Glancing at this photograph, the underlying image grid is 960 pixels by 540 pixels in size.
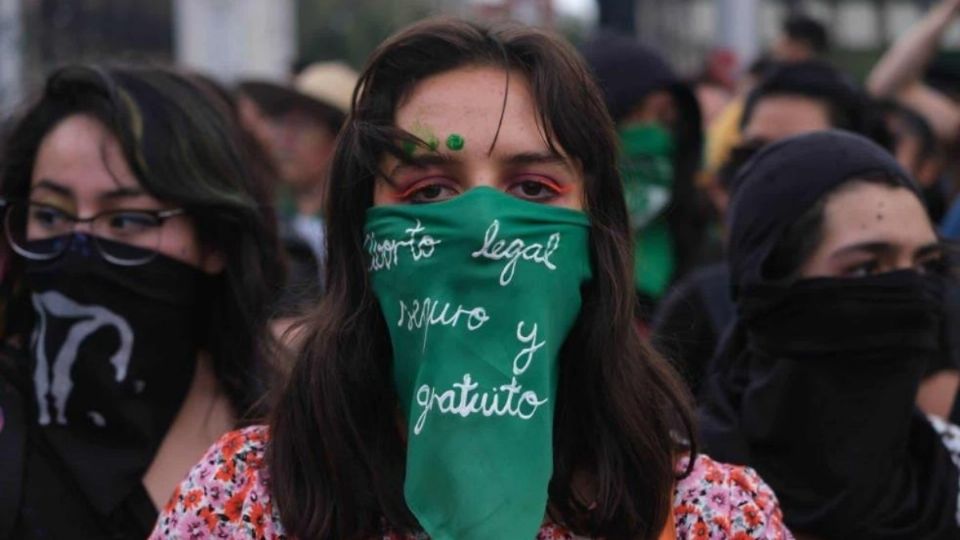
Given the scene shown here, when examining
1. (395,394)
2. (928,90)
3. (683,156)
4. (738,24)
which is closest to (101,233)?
(395,394)

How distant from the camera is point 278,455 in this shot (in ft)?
8.25

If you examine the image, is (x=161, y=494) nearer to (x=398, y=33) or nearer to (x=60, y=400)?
(x=60, y=400)

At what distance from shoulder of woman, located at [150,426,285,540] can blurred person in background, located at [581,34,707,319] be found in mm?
3213

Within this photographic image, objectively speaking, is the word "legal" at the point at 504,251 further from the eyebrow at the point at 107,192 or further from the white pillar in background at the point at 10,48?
the white pillar in background at the point at 10,48

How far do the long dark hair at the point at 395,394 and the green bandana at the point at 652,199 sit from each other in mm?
2959

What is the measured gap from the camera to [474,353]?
2.40 meters

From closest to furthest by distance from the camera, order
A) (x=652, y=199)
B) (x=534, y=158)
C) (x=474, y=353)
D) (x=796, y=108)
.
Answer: (x=474, y=353), (x=534, y=158), (x=796, y=108), (x=652, y=199)

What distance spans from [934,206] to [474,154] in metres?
3.85

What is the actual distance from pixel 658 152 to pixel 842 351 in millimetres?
2845

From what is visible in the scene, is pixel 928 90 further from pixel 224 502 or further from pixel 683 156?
pixel 224 502

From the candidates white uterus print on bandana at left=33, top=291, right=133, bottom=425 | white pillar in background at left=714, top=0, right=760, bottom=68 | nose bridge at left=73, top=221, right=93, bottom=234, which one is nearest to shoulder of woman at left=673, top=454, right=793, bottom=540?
white uterus print on bandana at left=33, top=291, right=133, bottom=425

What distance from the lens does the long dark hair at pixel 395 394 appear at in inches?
98.4

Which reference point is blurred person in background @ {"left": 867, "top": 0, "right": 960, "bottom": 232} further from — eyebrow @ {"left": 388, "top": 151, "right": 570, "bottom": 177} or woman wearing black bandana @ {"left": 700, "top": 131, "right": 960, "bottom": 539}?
eyebrow @ {"left": 388, "top": 151, "right": 570, "bottom": 177}

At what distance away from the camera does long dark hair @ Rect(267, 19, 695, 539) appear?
250 centimetres
